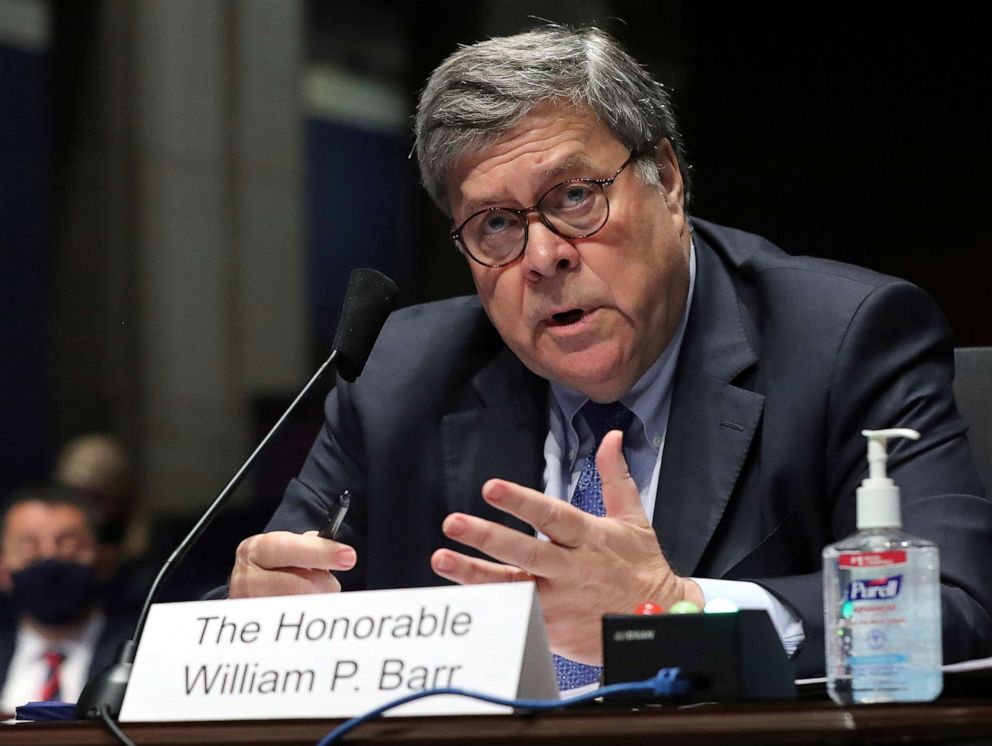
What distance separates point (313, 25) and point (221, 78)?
48 centimetres

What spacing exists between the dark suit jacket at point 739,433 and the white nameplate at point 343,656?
21.4 inches

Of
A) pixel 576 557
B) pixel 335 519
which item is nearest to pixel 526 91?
pixel 335 519

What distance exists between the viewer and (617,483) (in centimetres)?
135

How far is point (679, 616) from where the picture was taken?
1060 mm

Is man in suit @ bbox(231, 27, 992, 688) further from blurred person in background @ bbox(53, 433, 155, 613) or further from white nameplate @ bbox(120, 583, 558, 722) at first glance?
blurred person in background @ bbox(53, 433, 155, 613)

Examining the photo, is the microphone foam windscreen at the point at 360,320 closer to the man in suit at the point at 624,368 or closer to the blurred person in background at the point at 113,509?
the man in suit at the point at 624,368

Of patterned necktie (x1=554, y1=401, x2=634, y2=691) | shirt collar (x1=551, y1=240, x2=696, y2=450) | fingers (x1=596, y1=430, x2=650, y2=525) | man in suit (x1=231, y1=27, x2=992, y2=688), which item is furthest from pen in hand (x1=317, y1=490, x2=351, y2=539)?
shirt collar (x1=551, y1=240, x2=696, y2=450)

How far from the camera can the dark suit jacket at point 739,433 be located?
1.71 meters

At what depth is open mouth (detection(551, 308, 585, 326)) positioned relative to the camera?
1.93 m

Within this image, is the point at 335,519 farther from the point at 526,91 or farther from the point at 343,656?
the point at 526,91

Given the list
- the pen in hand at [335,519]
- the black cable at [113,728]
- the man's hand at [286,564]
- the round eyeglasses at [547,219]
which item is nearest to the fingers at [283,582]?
the man's hand at [286,564]

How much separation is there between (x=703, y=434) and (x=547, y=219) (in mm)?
361

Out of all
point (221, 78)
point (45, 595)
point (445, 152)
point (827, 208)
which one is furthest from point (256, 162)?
point (445, 152)

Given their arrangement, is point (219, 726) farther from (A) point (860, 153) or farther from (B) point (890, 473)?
(A) point (860, 153)
